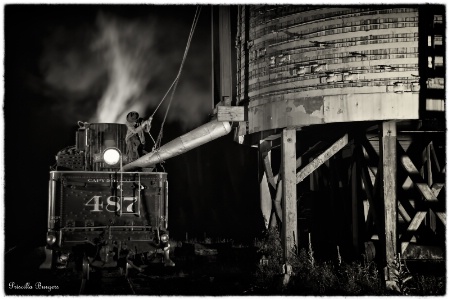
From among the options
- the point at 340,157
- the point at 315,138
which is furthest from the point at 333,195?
the point at 315,138

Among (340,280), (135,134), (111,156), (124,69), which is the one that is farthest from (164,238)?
(124,69)

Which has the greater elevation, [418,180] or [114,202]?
[418,180]

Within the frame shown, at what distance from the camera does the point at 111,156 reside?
14523mm

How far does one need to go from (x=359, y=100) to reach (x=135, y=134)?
5.36 m

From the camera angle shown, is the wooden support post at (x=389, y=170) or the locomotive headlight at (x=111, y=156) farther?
the locomotive headlight at (x=111, y=156)

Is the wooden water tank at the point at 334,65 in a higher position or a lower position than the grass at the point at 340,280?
A: higher

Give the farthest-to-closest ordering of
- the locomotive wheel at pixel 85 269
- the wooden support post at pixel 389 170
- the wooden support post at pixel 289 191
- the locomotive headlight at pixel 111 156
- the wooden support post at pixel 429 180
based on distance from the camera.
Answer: the wooden support post at pixel 429 180 < the locomotive headlight at pixel 111 156 < the locomotive wheel at pixel 85 269 < the wooden support post at pixel 289 191 < the wooden support post at pixel 389 170

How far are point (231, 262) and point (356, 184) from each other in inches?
139

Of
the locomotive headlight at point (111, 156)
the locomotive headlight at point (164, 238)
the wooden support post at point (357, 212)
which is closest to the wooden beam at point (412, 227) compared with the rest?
the wooden support post at point (357, 212)

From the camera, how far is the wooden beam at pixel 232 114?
13.8 m

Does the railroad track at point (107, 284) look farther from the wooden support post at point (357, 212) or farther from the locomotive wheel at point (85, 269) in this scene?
the wooden support post at point (357, 212)

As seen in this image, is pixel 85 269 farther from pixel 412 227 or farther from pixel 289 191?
pixel 412 227

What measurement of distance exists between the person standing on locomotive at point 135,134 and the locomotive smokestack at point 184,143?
47 cm

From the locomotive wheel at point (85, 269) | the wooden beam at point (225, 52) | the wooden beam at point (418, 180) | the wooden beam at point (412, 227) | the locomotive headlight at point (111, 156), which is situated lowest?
the locomotive wheel at point (85, 269)
